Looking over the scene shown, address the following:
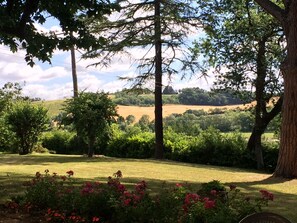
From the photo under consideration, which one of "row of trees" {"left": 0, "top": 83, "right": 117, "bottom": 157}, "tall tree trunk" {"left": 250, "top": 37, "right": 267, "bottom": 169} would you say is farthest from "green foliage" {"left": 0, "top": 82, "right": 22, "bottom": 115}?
"tall tree trunk" {"left": 250, "top": 37, "right": 267, "bottom": 169}

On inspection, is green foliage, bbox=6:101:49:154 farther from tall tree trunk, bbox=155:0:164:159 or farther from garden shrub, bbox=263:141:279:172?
garden shrub, bbox=263:141:279:172

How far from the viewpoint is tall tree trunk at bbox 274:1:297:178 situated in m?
13.4

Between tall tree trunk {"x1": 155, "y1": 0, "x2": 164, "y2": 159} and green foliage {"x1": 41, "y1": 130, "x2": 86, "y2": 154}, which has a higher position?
tall tree trunk {"x1": 155, "y1": 0, "x2": 164, "y2": 159}

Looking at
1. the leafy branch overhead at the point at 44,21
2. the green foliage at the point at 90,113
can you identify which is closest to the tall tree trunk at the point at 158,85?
the green foliage at the point at 90,113

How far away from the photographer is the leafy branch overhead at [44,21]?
8422 millimetres

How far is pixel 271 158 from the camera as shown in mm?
23594

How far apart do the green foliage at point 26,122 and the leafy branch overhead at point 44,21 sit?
16.0 metres

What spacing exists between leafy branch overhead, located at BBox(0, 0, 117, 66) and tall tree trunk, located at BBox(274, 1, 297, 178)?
267 inches

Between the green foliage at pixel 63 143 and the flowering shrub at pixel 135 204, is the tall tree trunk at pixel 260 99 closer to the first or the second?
the green foliage at pixel 63 143

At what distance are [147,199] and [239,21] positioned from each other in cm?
1976

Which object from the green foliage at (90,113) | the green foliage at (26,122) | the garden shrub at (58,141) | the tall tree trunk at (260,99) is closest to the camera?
the green foliage at (90,113)

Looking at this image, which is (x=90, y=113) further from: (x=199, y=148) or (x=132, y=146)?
(x=132, y=146)

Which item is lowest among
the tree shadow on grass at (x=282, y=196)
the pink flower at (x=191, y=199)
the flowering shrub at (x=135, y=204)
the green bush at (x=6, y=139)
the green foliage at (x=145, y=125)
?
the tree shadow on grass at (x=282, y=196)

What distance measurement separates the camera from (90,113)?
19672mm
